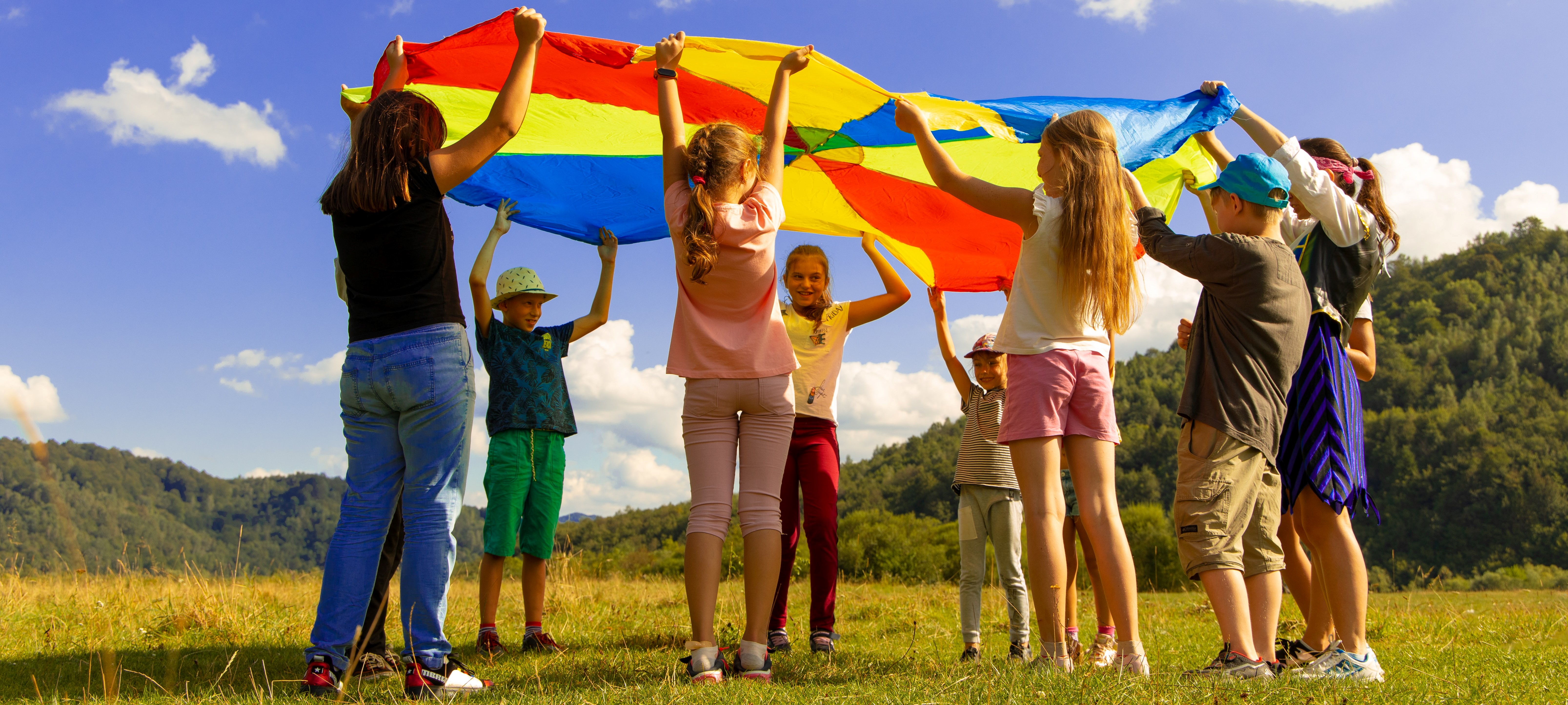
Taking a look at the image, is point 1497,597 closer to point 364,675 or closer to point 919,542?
point 364,675

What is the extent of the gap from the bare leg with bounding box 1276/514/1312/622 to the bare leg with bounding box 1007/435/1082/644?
1.15m

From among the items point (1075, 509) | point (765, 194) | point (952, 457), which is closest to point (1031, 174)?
point (1075, 509)

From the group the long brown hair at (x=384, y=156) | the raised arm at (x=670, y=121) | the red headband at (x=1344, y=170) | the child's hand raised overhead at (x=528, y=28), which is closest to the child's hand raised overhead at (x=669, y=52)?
the raised arm at (x=670, y=121)

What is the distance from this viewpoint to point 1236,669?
102 inches

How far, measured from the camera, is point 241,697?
2.69 m

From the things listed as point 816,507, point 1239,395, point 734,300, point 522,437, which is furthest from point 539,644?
point 1239,395

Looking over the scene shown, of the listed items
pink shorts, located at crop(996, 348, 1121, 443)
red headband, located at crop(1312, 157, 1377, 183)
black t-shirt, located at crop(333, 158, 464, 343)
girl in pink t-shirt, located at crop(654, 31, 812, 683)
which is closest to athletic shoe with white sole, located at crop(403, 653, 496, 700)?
girl in pink t-shirt, located at crop(654, 31, 812, 683)

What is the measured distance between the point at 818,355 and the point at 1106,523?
179 cm

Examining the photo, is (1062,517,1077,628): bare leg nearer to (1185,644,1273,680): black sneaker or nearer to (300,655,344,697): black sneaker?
(1185,644,1273,680): black sneaker

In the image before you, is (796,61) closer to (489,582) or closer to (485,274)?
(485,274)

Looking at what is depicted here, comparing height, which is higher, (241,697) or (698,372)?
(698,372)

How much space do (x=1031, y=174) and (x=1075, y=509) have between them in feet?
6.09

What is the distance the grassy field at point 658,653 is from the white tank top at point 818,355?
1.13 metres

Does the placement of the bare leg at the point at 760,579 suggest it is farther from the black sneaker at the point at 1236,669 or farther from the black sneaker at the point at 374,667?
the black sneaker at the point at 1236,669
